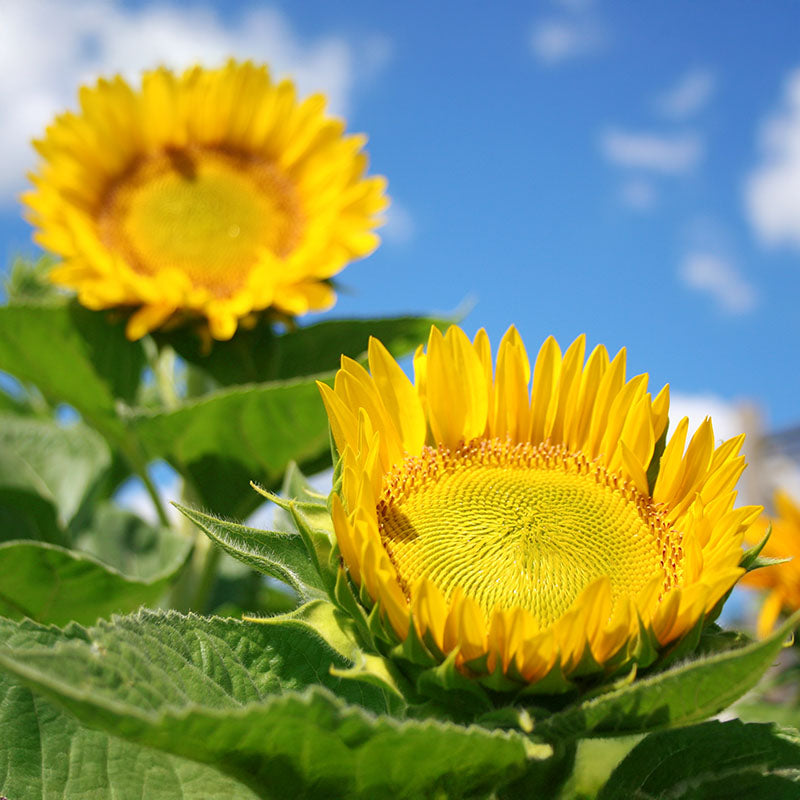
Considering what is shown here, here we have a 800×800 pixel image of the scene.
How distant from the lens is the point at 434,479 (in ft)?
3.12

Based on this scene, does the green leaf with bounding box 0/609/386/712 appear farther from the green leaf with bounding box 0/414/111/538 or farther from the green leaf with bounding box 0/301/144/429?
the green leaf with bounding box 0/414/111/538

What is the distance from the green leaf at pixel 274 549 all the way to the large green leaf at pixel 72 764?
7.1 inches

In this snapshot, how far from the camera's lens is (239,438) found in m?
1.74

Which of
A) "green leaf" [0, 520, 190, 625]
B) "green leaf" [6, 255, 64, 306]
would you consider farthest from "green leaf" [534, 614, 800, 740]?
"green leaf" [6, 255, 64, 306]

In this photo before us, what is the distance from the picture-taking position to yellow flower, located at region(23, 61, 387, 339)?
1.88m

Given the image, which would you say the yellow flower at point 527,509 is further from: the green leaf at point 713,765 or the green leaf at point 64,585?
the green leaf at point 64,585

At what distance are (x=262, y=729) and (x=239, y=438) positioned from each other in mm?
1127

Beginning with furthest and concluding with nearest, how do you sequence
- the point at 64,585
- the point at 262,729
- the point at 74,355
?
the point at 74,355, the point at 64,585, the point at 262,729

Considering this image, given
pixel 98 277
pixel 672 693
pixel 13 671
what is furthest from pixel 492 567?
pixel 98 277

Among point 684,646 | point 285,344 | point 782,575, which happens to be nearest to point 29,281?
point 285,344

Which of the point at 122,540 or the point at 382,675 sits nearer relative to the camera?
the point at 382,675

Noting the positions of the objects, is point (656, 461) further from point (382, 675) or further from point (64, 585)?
point (64, 585)

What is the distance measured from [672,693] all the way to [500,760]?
0.12 metres

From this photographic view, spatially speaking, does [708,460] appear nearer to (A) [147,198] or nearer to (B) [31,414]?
(A) [147,198]
